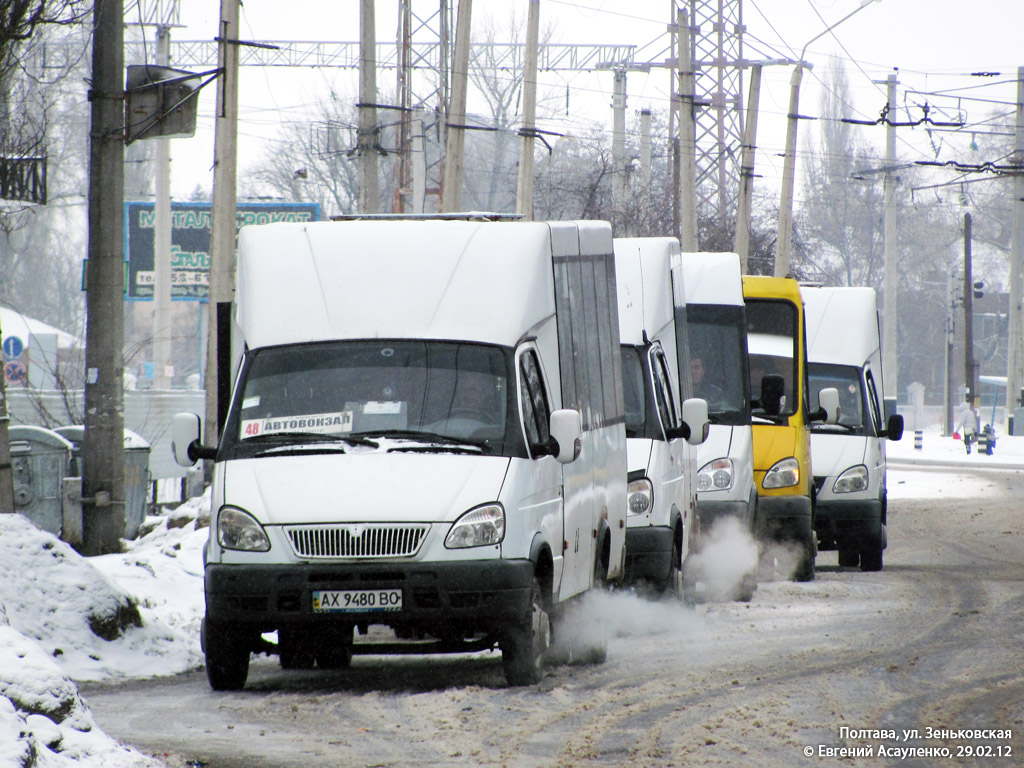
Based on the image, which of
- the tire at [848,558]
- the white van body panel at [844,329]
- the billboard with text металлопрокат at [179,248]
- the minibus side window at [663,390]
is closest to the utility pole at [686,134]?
the white van body panel at [844,329]

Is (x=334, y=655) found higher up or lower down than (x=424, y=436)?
lower down

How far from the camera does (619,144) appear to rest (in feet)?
137

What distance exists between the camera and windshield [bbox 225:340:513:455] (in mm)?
9141

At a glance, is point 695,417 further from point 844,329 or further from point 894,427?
point 844,329

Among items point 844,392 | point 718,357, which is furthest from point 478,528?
point 844,392

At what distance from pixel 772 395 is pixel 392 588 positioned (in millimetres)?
7923

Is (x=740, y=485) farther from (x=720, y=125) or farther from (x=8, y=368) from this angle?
(x=720, y=125)

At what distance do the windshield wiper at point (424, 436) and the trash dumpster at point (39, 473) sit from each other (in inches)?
292

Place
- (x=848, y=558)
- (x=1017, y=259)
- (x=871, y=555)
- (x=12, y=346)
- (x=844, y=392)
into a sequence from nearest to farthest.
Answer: (x=871, y=555) < (x=844, y=392) < (x=848, y=558) < (x=12, y=346) < (x=1017, y=259)

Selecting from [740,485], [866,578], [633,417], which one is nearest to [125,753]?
[633,417]

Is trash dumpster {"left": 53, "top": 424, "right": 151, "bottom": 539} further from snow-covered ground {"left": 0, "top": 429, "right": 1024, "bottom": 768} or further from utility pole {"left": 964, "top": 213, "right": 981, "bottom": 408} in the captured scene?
utility pole {"left": 964, "top": 213, "right": 981, "bottom": 408}

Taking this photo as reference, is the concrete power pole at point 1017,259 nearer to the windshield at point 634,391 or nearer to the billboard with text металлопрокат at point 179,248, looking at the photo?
the billboard with text металлопрокат at point 179,248

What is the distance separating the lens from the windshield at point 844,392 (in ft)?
59.3

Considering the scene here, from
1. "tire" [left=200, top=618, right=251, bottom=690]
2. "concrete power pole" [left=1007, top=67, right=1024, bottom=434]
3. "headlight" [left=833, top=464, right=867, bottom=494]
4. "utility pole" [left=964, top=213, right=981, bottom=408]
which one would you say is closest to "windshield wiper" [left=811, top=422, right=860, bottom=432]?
"headlight" [left=833, top=464, right=867, bottom=494]
